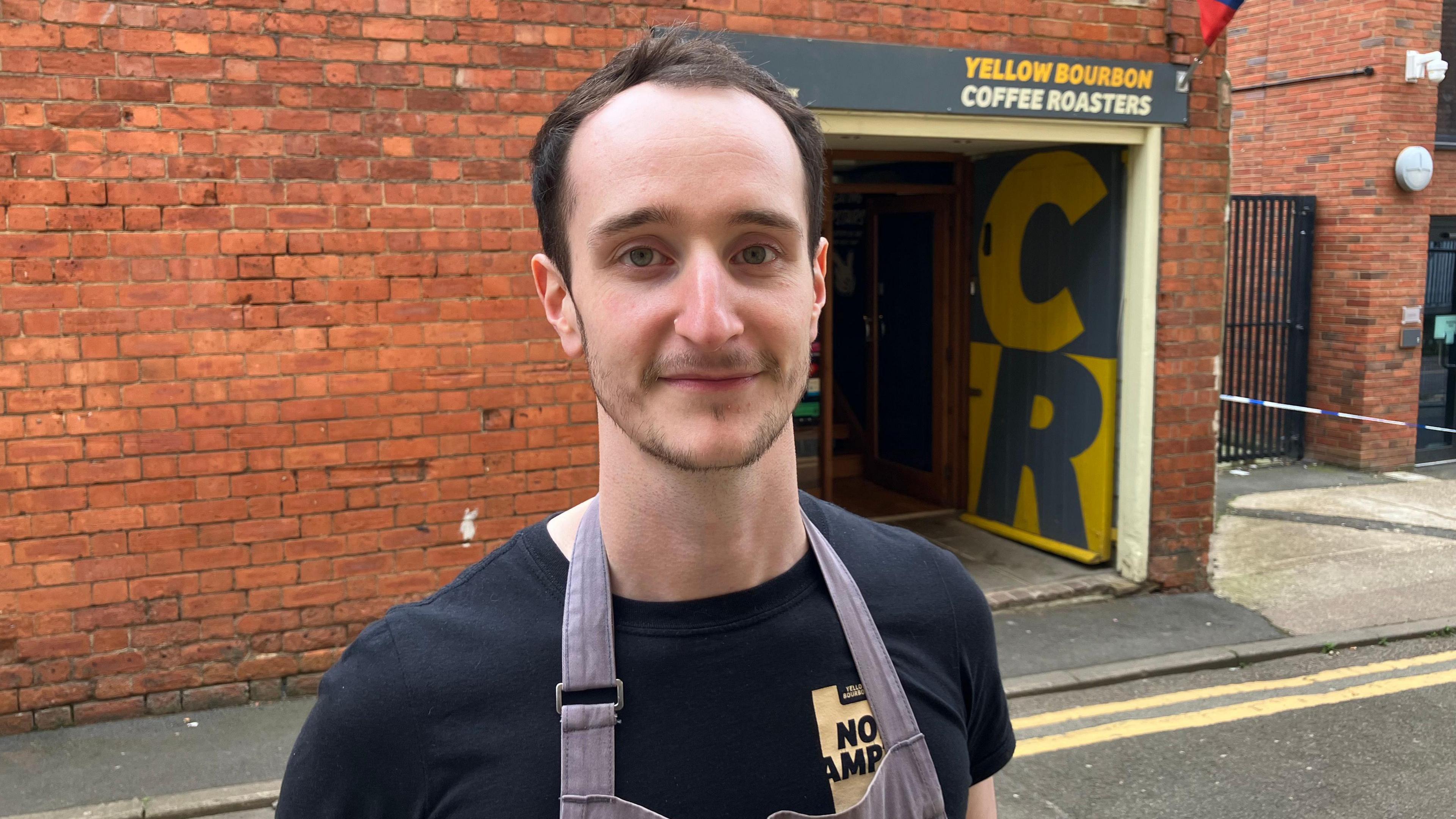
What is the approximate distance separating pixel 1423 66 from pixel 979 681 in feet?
39.1

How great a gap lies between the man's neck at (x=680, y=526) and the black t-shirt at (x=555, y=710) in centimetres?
3

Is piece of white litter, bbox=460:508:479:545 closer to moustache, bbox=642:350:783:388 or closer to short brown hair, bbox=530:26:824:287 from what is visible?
short brown hair, bbox=530:26:824:287

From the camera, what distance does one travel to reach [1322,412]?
11203mm

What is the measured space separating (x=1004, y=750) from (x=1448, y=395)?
12.8 meters

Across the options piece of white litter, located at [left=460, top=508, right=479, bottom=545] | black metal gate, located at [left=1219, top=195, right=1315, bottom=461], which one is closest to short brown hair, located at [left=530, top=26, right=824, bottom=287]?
piece of white litter, located at [left=460, top=508, right=479, bottom=545]

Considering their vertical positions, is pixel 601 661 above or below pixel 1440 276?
below

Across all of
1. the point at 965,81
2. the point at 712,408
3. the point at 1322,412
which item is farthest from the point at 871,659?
the point at 1322,412

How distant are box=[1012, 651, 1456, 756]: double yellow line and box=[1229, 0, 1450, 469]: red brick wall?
588 cm

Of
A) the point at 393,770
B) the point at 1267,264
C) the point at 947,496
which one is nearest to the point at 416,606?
the point at 393,770

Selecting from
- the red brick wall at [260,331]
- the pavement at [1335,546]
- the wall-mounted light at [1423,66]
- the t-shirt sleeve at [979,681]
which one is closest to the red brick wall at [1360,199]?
the wall-mounted light at [1423,66]

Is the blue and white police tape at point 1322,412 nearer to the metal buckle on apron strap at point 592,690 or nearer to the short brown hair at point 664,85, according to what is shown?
the short brown hair at point 664,85

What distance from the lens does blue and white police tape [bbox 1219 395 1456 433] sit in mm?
11086

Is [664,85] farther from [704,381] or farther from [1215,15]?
[1215,15]

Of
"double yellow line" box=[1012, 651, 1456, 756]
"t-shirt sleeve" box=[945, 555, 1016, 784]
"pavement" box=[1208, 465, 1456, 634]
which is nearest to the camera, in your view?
"t-shirt sleeve" box=[945, 555, 1016, 784]
